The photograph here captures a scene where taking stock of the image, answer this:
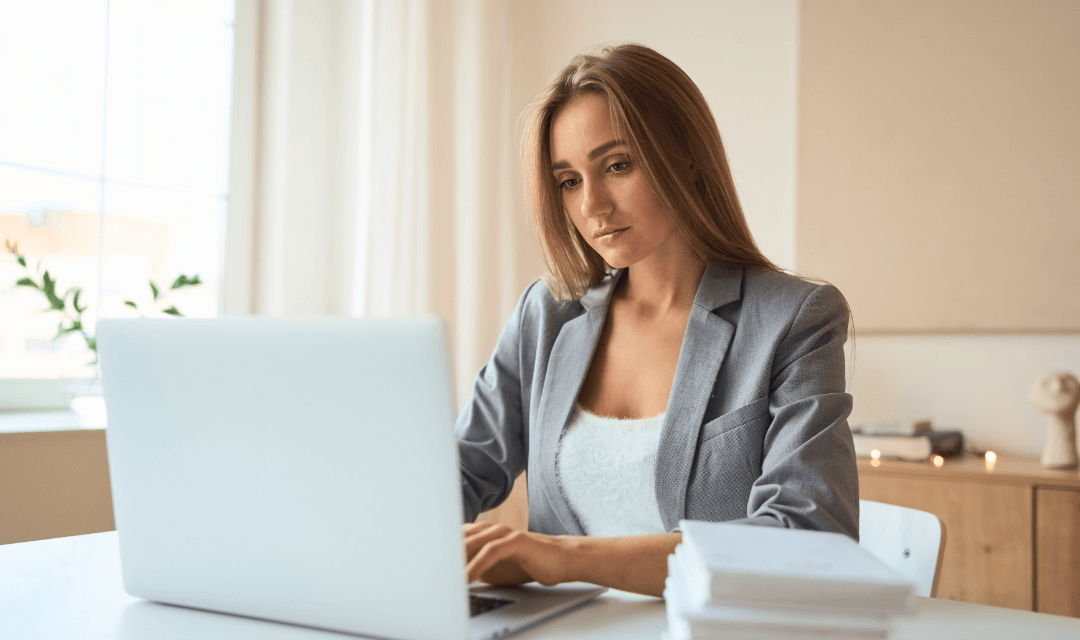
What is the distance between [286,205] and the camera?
8.46ft

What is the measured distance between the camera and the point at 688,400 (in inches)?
45.3

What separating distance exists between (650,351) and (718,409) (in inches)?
7.9

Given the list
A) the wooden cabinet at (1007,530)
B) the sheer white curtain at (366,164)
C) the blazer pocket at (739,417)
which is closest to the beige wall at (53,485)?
the sheer white curtain at (366,164)

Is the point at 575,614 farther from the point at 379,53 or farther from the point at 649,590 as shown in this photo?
the point at 379,53

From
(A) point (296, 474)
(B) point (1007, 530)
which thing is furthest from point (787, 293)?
(B) point (1007, 530)

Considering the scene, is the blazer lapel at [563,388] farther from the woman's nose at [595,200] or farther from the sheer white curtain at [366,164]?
the sheer white curtain at [366,164]

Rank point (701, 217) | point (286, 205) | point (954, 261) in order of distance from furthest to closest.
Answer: point (286, 205)
point (954, 261)
point (701, 217)

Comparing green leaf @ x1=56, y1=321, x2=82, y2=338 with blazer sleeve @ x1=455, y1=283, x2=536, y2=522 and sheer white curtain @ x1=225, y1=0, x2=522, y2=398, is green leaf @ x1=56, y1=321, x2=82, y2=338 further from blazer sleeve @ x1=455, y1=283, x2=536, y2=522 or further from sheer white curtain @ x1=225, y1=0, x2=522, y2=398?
blazer sleeve @ x1=455, y1=283, x2=536, y2=522

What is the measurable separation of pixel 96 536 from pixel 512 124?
2249mm

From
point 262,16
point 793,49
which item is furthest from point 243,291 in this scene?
point 793,49

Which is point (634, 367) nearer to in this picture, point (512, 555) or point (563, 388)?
point (563, 388)

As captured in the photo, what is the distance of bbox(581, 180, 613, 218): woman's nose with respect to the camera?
1.27 metres

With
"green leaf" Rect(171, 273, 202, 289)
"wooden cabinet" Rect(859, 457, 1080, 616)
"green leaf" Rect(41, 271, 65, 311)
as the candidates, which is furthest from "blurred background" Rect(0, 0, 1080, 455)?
"wooden cabinet" Rect(859, 457, 1080, 616)

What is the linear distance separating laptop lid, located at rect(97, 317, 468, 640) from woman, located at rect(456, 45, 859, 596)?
1.35ft
